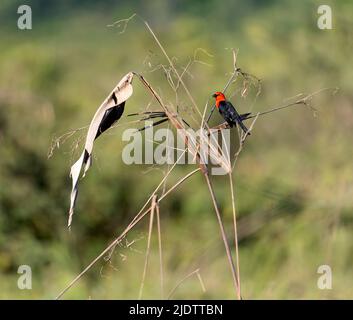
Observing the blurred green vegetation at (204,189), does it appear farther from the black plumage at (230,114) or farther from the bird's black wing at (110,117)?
the bird's black wing at (110,117)

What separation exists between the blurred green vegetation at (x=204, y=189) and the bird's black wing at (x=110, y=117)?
1631 millimetres

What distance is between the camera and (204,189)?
442 centimetres

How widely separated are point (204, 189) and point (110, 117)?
269 centimetres

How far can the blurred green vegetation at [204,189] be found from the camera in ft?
12.8

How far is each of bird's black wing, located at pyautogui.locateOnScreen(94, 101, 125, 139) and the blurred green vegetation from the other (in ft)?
5.35

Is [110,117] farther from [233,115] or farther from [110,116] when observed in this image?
[233,115]

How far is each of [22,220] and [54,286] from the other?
477 millimetres

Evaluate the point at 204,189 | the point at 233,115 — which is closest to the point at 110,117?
the point at 233,115

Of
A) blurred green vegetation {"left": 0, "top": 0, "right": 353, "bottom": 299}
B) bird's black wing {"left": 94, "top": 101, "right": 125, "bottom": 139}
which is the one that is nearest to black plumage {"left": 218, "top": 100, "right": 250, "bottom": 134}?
bird's black wing {"left": 94, "top": 101, "right": 125, "bottom": 139}

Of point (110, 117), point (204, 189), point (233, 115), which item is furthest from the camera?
point (204, 189)

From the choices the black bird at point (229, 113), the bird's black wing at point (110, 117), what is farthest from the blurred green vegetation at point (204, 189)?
the bird's black wing at point (110, 117)

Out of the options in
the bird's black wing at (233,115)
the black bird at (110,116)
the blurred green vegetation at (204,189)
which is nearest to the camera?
the black bird at (110,116)

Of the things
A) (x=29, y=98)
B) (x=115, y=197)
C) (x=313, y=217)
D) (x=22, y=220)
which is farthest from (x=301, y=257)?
(x=29, y=98)

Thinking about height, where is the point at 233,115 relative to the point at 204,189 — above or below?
below
